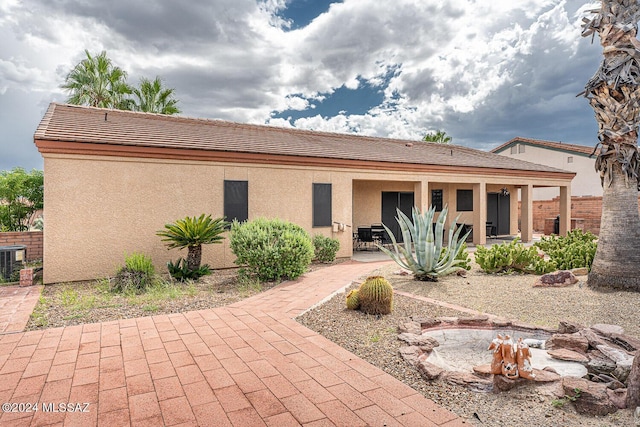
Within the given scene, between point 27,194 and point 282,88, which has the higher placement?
point 282,88

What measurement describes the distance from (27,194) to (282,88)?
1127 cm

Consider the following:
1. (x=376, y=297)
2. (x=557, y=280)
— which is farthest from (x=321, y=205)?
(x=557, y=280)

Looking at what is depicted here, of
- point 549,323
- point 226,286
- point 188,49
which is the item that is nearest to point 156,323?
point 226,286

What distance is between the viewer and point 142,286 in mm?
6738

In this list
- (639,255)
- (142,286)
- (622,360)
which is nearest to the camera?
(622,360)

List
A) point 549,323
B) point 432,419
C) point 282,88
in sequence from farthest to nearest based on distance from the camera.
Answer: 1. point 282,88
2. point 549,323
3. point 432,419

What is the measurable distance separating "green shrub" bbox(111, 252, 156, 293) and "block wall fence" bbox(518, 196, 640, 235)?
19.6m

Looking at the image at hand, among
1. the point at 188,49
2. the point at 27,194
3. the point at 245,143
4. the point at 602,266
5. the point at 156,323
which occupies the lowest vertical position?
the point at 156,323

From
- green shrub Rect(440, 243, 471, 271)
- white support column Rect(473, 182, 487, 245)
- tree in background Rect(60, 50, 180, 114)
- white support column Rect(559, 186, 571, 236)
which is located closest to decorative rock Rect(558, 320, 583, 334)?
green shrub Rect(440, 243, 471, 271)

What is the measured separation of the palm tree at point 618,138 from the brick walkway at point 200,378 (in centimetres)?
534

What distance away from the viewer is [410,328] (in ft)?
13.8

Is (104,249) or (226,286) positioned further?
(104,249)

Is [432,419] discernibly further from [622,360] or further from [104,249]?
[104,249]

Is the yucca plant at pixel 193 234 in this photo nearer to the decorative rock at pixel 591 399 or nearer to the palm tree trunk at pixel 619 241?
the decorative rock at pixel 591 399
